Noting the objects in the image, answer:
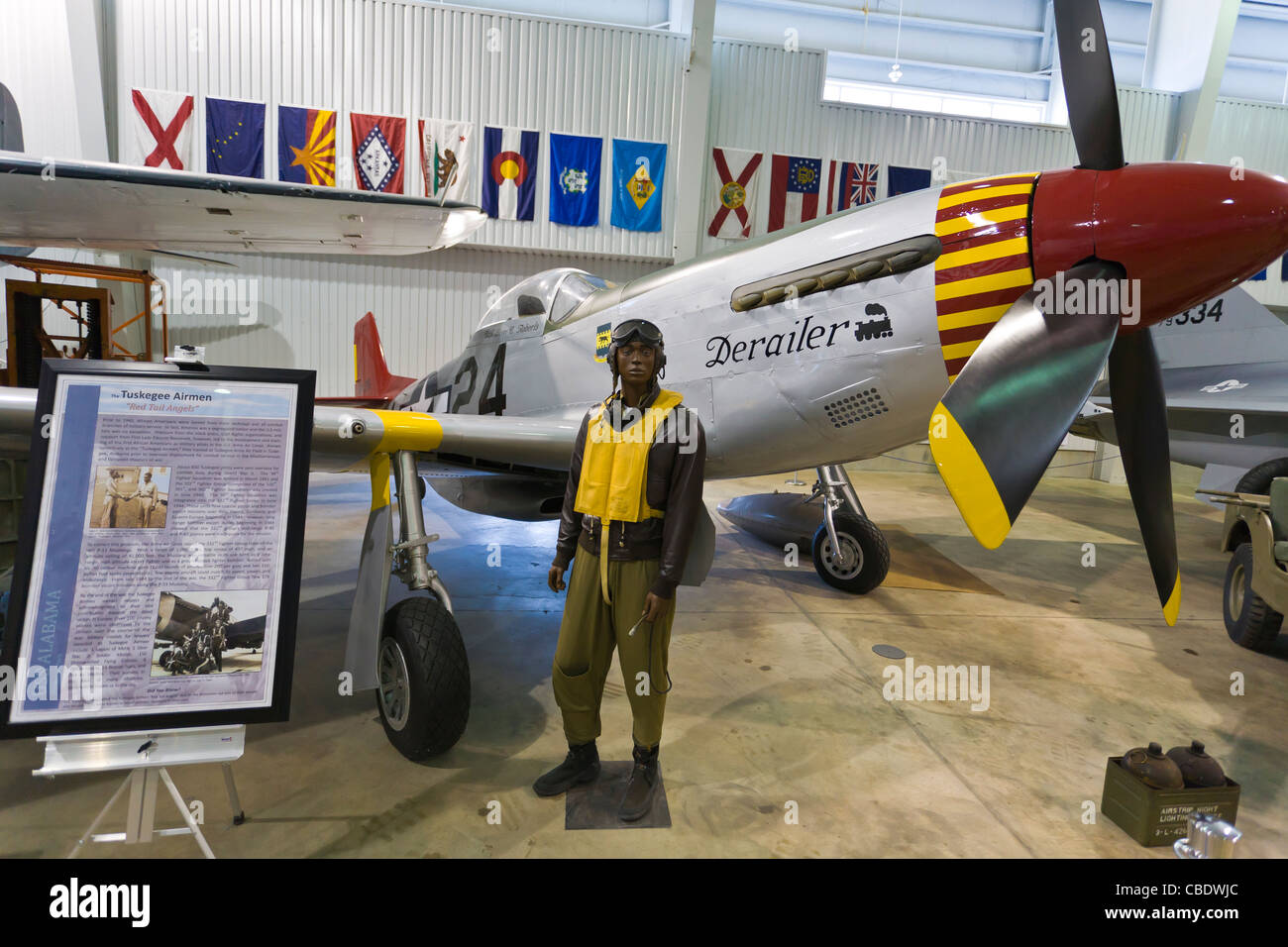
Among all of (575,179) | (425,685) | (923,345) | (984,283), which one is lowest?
(425,685)

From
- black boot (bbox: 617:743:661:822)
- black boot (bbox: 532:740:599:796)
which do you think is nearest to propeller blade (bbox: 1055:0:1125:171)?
black boot (bbox: 617:743:661:822)

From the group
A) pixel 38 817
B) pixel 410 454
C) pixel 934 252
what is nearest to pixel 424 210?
pixel 410 454

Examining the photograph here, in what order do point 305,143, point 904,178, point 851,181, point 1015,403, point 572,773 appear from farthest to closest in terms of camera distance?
point 904,178 < point 851,181 < point 305,143 < point 572,773 < point 1015,403

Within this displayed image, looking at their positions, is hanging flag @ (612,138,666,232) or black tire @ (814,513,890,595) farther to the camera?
hanging flag @ (612,138,666,232)

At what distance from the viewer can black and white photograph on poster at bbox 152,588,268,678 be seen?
1633mm

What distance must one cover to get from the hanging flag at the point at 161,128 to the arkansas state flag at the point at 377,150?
2134 millimetres

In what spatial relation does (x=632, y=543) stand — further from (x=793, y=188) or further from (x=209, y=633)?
(x=793, y=188)

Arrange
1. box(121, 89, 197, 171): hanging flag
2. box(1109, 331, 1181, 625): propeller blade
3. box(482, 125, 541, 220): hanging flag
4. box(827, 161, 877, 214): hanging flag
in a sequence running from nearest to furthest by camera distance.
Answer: box(1109, 331, 1181, 625): propeller blade → box(121, 89, 197, 171): hanging flag → box(482, 125, 541, 220): hanging flag → box(827, 161, 877, 214): hanging flag

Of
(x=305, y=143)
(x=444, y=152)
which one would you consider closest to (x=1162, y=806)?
(x=444, y=152)

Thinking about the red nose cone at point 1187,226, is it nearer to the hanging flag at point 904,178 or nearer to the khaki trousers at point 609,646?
the khaki trousers at point 609,646

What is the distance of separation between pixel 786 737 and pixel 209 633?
216 cm

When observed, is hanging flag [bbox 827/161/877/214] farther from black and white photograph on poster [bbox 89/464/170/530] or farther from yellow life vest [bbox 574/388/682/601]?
black and white photograph on poster [bbox 89/464/170/530]

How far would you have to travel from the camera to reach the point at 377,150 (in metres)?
9.53

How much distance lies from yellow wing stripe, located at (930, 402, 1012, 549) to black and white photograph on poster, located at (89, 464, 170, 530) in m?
2.04
